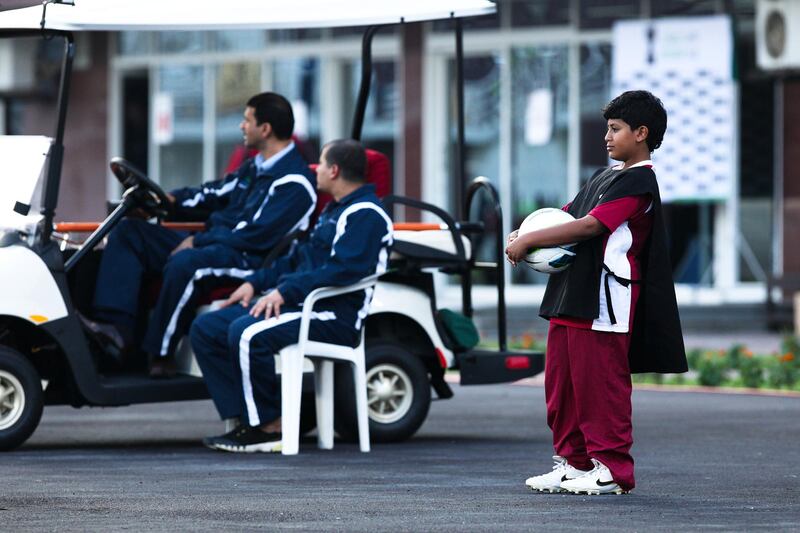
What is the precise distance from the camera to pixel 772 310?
21922 mm

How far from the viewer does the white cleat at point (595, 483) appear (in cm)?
786

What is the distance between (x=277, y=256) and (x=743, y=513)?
12.7 ft

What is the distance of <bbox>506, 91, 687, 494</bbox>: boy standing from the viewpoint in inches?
310

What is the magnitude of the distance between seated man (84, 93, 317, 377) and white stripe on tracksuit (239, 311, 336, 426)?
1.87 feet

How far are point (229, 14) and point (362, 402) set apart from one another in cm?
223

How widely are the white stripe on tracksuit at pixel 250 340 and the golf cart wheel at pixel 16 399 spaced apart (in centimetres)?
105

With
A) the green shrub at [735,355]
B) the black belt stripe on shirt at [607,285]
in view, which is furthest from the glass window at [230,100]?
the black belt stripe on shirt at [607,285]

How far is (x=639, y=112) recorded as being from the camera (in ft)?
26.1

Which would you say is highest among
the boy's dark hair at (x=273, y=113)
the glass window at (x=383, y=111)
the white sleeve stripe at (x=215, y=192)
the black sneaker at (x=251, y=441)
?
the glass window at (x=383, y=111)

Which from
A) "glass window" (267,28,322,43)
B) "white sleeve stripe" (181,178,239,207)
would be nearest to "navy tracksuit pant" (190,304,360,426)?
"white sleeve stripe" (181,178,239,207)

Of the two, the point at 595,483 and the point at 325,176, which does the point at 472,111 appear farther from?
the point at 595,483

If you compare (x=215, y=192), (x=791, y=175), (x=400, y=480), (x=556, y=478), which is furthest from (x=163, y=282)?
(x=791, y=175)

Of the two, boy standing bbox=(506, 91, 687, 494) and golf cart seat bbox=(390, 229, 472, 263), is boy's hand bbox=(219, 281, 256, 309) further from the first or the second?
boy standing bbox=(506, 91, 687, 494)

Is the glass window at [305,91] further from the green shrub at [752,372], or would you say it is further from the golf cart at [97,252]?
the golf cart at [97,252]
